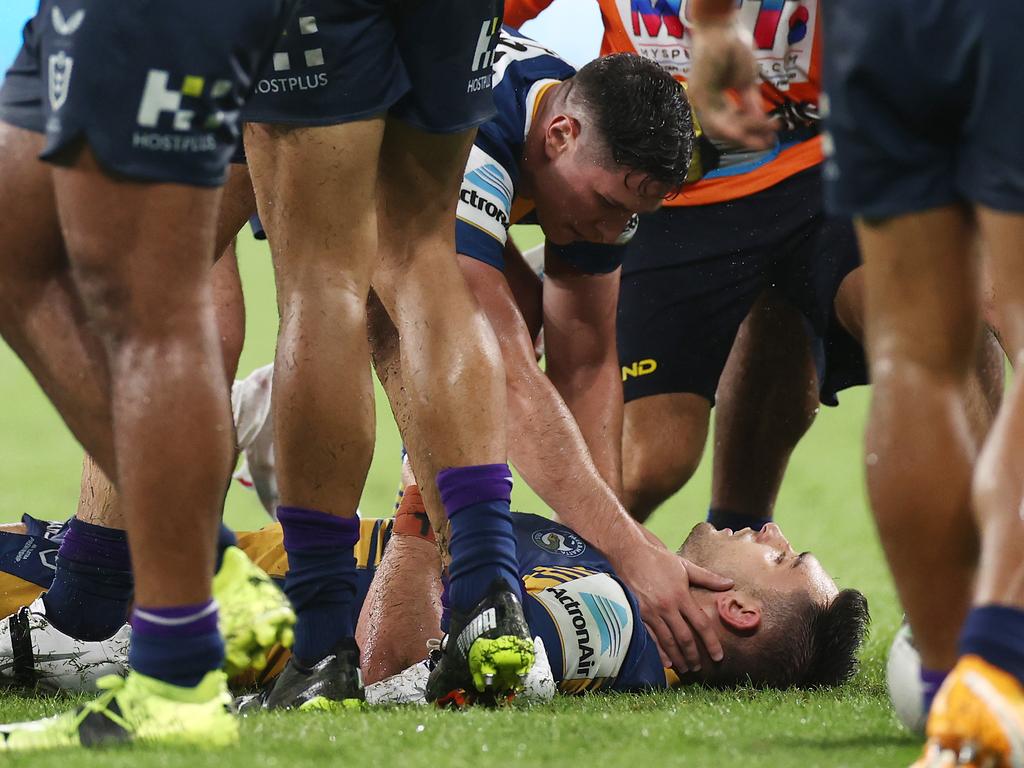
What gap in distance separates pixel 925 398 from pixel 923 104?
308mm

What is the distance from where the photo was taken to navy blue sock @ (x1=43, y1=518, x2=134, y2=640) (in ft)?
7.97

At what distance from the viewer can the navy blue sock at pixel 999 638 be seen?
4.36 feet

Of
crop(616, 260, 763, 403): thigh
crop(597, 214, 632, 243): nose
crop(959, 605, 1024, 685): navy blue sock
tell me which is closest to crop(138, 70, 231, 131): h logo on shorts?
crop(959, 605, 1024, 685): navy blue sock

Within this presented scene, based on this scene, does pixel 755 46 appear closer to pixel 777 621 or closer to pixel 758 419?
pixel 758 419

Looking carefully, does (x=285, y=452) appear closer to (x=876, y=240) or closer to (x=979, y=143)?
(x=876, y=240)

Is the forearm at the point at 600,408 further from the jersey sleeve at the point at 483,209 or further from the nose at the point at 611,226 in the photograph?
the jersey sleeve at the point at 483,209

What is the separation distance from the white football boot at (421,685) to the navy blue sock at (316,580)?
0.14 m

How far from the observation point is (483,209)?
2.84m

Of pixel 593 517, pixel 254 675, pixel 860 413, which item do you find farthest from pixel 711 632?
pixel 860 413

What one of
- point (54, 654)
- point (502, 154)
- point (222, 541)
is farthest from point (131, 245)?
point (502, 154)

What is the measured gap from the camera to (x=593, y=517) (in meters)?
2.69

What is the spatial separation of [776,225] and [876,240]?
78.3 inches

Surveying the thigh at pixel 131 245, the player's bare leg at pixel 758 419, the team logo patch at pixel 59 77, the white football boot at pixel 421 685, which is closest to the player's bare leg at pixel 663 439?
the player's bare leg at pixel 758 419

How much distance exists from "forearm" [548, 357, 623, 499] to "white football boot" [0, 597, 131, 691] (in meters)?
1.18
